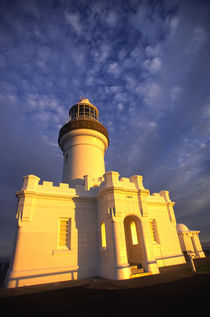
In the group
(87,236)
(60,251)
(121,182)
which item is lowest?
(60,251)

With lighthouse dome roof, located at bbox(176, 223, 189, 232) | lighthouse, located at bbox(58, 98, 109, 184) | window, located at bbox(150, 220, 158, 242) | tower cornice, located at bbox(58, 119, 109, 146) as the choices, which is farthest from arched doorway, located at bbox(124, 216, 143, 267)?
tower cornice, located at bbox(58, 119, 109, 146)

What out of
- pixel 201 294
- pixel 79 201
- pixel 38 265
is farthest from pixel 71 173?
pixel 201 294

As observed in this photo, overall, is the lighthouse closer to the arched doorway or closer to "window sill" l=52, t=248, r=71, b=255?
the arched doorway

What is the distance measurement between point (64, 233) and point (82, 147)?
9.49 meters

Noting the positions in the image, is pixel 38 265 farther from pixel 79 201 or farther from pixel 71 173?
pixel 71 173

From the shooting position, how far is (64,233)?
12.4m

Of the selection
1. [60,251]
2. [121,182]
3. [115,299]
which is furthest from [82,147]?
[115,299]

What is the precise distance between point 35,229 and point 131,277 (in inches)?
288

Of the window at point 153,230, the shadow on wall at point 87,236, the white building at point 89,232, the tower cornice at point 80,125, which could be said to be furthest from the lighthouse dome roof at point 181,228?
the tower cornice at point 80,125

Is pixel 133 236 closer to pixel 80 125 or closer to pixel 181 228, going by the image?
pixel 181 228

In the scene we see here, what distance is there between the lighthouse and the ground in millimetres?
10113

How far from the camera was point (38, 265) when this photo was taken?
34.6 ft

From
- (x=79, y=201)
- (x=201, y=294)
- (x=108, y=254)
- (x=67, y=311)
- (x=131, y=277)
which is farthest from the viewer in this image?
(x=79, y=201)

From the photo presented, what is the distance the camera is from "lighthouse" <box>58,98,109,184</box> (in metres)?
17.4
